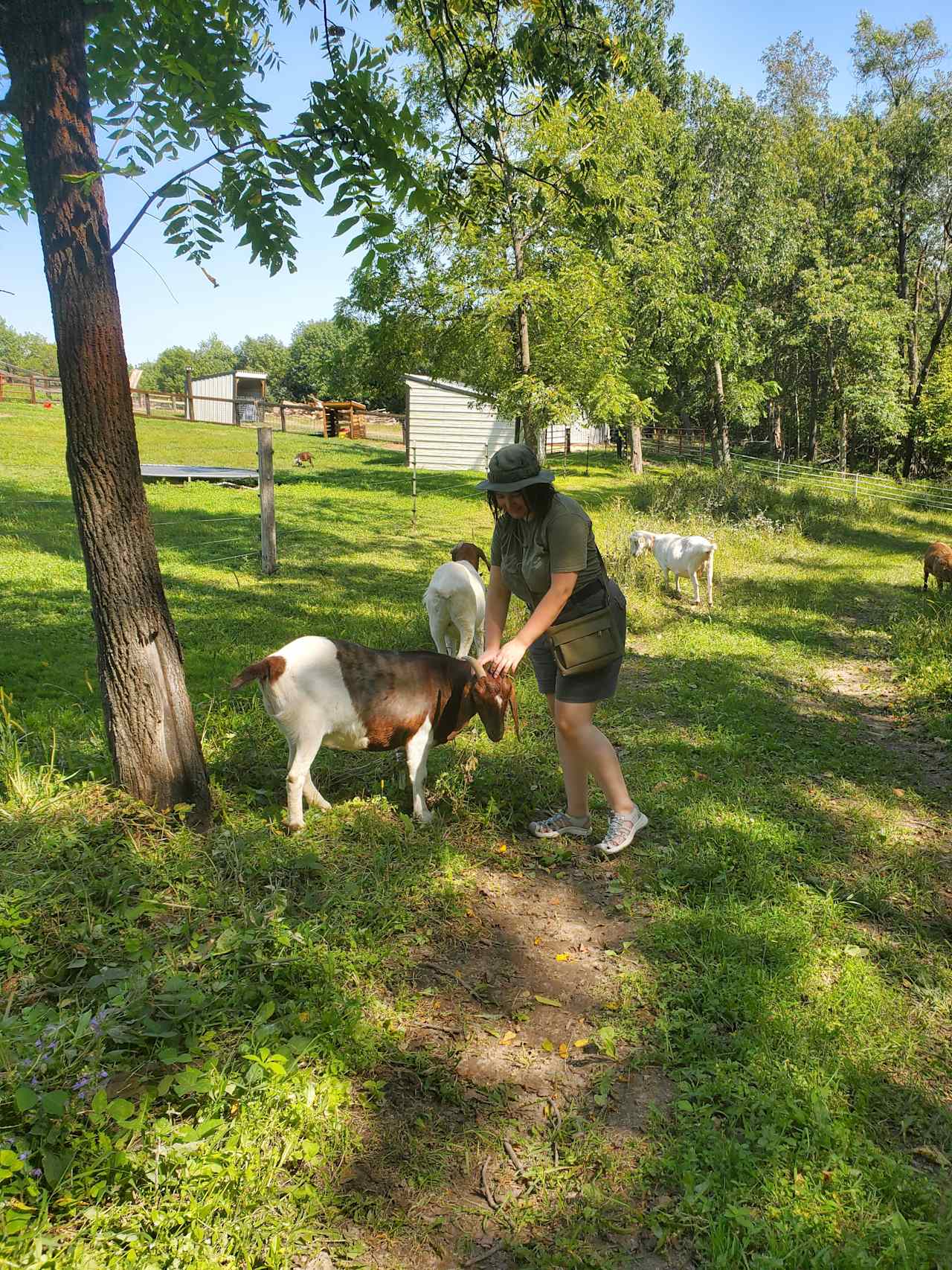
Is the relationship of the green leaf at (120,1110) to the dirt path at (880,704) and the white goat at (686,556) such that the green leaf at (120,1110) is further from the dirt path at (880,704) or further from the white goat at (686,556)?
the white goat at (686,556)

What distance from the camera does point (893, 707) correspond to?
6.87 metres

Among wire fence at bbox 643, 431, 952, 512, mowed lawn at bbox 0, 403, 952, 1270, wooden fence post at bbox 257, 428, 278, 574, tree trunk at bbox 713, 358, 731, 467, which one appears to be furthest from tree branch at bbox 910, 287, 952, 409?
mowed lawn at bbox 0, 403, 952, 1270

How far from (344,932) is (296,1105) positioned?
0.86 metres

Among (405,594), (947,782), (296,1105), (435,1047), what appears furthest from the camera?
(405,594)

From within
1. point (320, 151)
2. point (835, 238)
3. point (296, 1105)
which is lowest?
point (296, 1105)

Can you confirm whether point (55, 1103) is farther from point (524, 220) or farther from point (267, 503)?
point (267, 503)

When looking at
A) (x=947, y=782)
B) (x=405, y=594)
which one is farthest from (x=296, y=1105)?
(x=405, y=594)

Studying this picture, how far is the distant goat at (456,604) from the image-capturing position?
20.9 ft

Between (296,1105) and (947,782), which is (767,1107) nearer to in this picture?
(296,1105)

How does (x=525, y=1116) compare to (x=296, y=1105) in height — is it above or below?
below

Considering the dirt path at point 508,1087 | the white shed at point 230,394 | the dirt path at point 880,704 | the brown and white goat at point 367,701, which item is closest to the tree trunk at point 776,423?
the white shed at point 230,394

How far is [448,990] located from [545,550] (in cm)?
191

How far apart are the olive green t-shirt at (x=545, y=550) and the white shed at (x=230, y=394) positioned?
3399cm

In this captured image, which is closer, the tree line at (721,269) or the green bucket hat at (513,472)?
the green bucket hat at (513,472)
